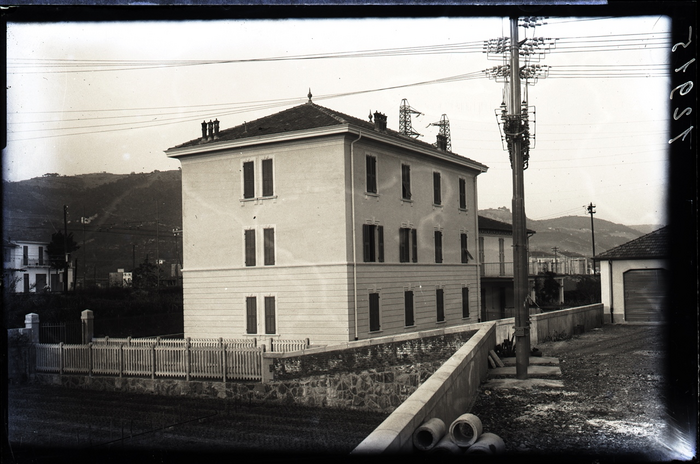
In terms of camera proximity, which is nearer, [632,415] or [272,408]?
[632,415]

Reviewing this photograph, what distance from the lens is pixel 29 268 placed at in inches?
508

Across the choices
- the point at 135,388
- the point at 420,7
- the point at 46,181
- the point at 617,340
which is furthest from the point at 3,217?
the point at 617,340

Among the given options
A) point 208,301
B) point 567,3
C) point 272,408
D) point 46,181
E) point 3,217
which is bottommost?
point 272,408

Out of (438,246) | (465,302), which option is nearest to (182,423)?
(438,246)

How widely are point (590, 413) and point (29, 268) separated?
39.1 feet

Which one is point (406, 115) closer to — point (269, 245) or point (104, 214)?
point (269, 245)

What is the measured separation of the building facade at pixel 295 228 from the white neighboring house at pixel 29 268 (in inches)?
158

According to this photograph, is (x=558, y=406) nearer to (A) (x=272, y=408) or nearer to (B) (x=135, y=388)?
(A) (x=272, y=408)

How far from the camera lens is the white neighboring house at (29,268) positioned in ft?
34.2

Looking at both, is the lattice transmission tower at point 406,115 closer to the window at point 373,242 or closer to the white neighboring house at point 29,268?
the window at point 373,242

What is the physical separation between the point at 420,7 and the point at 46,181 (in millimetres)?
6779

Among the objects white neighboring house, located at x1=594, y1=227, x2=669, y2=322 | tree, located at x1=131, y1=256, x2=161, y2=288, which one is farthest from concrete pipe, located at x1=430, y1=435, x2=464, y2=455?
tree, located at x1=131, y1=256, x2=161, y2=288

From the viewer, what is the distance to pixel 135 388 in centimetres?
1950

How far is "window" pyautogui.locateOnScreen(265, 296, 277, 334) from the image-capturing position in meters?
18.4
